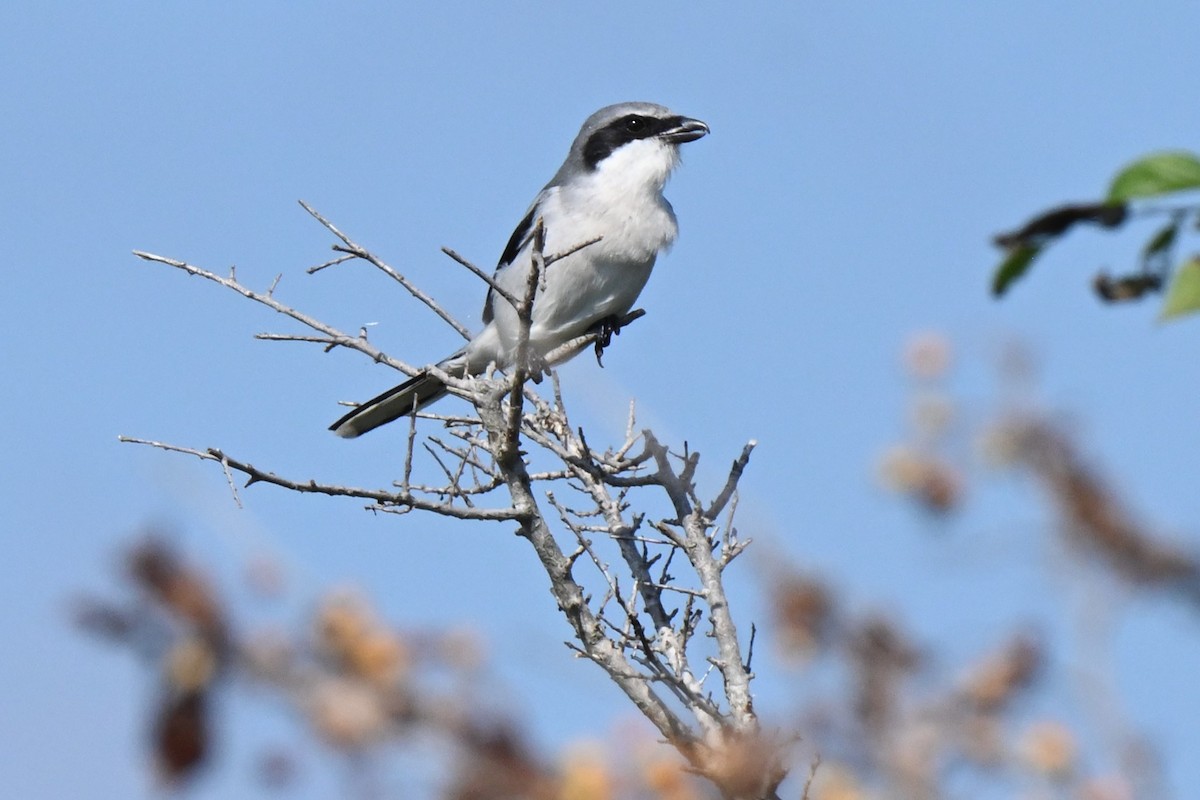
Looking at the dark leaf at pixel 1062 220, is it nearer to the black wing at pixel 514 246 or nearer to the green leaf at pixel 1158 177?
the green leaf at pixel 1158 177

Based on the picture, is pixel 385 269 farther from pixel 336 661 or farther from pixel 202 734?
pixel 336 661

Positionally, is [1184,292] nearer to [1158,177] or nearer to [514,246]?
[1158,177]

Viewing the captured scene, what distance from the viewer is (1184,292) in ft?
3.75

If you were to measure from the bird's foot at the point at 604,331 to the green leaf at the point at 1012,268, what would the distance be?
16.0ft

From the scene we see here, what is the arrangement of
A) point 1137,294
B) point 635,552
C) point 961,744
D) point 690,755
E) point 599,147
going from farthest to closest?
point 599,147 < point 961,744 < point 635,552 < point 690,755 < point 1137,294

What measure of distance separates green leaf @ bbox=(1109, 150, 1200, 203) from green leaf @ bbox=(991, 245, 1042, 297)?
0.32ft

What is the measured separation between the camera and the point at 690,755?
3.23 meters

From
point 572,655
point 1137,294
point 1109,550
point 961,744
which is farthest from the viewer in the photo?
point 1109,550

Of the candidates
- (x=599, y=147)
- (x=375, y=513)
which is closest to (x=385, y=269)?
(x=375, y=513)

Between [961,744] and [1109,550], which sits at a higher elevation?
[1109,550]

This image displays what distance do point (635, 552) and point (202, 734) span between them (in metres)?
2.02

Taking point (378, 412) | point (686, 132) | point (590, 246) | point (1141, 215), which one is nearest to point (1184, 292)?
A: point (1141, 215)

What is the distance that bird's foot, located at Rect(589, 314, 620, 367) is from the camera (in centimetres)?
620

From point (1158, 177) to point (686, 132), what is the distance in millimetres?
5675
